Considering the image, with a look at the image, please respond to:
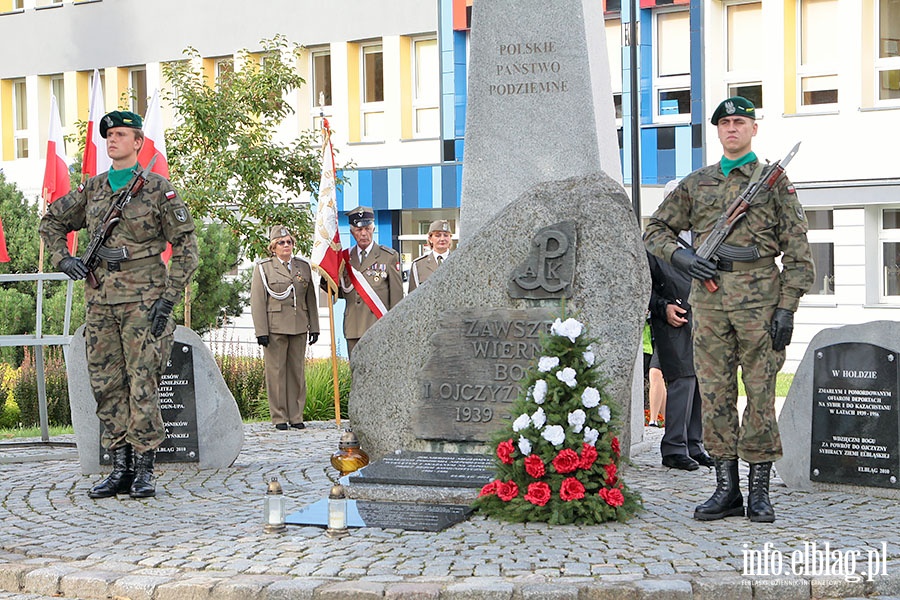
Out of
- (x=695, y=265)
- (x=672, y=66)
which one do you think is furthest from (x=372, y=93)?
(x=695, y=265)

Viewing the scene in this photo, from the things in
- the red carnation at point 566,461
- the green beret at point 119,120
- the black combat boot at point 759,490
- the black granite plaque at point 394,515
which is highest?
the green beret at point 119,120

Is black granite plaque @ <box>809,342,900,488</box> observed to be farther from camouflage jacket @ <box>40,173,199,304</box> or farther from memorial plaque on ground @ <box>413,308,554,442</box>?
camouflage jacket @ <box>40,173,199,304</box>

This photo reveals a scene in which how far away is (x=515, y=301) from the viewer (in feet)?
29.0

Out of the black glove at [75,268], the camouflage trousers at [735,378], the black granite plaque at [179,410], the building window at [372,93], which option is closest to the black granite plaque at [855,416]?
the camouflage trousers at [735,378]

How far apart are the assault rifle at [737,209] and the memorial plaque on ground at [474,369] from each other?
129 centimetres

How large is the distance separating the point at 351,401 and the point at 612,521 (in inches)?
93.1

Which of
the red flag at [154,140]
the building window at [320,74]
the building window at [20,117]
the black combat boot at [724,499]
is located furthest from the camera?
the building window at [20,117]

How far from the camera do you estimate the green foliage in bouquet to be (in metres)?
7.48

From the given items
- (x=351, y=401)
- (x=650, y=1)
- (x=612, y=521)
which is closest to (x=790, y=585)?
(x=612, y=521)

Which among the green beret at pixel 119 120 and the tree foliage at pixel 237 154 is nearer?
the green beret at pixel 119 120

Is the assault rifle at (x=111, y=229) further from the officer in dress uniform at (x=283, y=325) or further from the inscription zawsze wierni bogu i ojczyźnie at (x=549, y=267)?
the officer in dress uniform at (x=283, y=325)

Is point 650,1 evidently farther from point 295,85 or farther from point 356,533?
point 356,533

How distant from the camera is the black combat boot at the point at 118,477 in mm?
8766

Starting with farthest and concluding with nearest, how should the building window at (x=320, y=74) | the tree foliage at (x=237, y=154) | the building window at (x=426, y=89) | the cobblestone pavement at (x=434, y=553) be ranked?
1. the building window at (x=320, y=74)
2. the building window at (x=426, y=89)
3. the tree foliage at (x=237, y=154)
4. the cobblestone pavement at (x=434, y=553)
